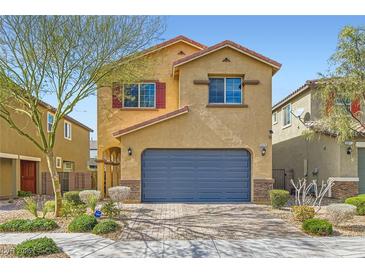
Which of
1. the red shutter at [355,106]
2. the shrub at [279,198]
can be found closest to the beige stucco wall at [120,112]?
the shrub at [279,198]

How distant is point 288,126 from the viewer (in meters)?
24.0

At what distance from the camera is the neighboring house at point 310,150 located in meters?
17.5

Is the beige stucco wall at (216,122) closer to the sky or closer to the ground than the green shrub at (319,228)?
closer to the sky

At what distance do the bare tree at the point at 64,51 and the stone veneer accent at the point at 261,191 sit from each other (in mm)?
8328

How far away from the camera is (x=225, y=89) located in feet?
56.6

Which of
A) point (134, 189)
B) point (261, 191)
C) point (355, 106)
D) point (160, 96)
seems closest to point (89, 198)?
point (134, 189)

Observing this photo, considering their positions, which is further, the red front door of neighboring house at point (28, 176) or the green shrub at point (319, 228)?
the red front door of neighboring house at point (28, 176)

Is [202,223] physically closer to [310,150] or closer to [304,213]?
[304,213]

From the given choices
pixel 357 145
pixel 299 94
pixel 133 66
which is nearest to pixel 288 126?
pixel 299 94

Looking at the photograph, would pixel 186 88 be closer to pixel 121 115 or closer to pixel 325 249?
pixel 121 115

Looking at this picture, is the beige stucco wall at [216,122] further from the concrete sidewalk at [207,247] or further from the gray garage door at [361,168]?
the concrete sidewalk at [207,247]

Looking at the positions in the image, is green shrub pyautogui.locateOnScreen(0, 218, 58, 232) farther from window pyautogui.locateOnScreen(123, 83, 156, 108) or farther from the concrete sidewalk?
window pyautogui.locateOnScreen(123, 83, 156, 108)

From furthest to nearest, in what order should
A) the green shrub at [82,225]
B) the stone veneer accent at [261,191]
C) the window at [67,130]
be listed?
the window at [67,130] < the stone veneer accent at [261,191] < the green shrub at [82,225]

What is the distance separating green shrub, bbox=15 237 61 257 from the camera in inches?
319
